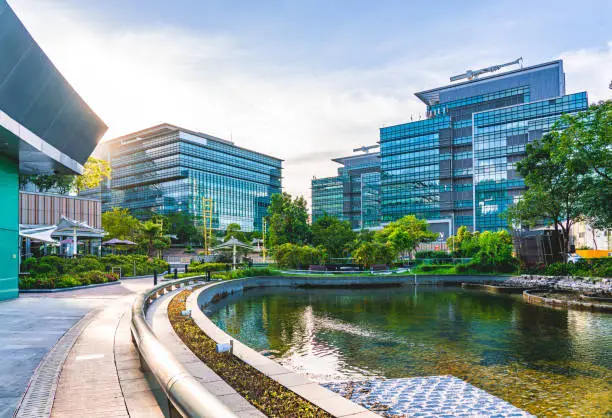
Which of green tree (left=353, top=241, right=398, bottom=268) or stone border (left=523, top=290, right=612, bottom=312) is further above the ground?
green tree (left=353, top=241, right=398, bottom=268)

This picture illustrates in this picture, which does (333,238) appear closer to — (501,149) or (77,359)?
(77,359)

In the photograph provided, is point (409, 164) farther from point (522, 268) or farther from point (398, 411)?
point (398, 411)

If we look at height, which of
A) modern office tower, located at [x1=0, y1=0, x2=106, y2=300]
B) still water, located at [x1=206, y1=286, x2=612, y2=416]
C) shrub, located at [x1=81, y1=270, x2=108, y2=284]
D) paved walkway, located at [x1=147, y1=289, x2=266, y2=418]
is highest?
modern office tower, located at [x1=0, y1=0, x2=106, y2=300]

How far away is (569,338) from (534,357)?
4.20m

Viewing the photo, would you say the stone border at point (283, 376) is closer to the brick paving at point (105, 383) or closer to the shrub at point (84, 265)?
the brick paving at point (105, 383)

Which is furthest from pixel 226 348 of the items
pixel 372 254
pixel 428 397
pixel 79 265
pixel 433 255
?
pixel 433 255

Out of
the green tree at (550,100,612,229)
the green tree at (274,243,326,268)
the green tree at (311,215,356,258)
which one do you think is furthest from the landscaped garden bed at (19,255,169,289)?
the green tree at (550,100,612,229)

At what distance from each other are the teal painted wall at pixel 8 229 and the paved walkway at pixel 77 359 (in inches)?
132

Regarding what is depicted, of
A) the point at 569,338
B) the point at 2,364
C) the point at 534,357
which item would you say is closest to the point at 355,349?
the point at 534,357

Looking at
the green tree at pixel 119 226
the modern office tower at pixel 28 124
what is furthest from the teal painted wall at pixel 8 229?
the green tree at pixel 119 226

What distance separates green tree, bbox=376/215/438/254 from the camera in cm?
5288

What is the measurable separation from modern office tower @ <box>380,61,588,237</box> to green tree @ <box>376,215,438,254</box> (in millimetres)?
28719

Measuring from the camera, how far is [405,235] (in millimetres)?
54188

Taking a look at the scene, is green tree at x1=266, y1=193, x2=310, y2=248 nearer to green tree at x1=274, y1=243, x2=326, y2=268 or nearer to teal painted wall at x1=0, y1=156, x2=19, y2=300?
green tree at x1=274, y1=243, x2=326, y2=268
